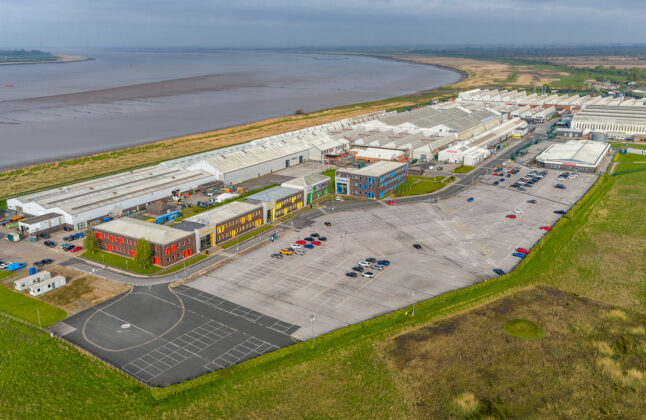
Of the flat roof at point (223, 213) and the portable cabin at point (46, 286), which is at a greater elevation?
the flat roof at point (223, 213)

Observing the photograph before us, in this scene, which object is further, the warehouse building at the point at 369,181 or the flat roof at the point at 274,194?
the warehouse building at the point at 369,181

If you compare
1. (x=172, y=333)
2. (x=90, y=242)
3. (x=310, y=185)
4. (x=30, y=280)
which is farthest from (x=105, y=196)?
(x=172, y=333)

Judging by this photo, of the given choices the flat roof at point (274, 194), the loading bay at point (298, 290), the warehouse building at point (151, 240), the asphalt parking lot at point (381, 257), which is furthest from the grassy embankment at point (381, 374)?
the flat roof at point (274, 194)

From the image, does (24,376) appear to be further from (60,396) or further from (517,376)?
(517,376)

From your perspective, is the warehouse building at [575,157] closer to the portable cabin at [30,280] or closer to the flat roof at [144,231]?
the flat roof at [144,231]

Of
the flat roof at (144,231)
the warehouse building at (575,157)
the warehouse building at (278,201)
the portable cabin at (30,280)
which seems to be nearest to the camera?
the portable cabin at (30,280)

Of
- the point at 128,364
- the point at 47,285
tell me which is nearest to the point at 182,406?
the point at 128,364

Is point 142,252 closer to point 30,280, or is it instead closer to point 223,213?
point 30,280

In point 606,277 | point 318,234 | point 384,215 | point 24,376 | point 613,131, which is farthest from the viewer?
point 613,131
